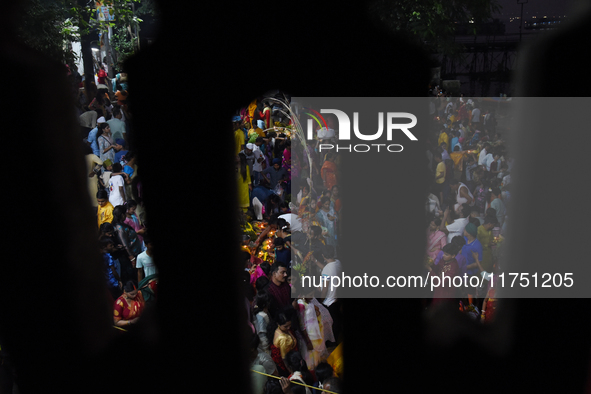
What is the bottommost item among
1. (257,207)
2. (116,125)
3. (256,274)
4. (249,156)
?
(256,274)

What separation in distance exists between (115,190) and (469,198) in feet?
13.1

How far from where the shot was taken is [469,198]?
186 inches

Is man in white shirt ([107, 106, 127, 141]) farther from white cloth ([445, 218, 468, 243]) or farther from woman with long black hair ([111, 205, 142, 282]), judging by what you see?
white cloth ([445, 218, 468, 243])

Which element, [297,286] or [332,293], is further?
[297,286]

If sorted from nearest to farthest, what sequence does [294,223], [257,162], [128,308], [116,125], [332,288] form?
[332,288], [128,308], [294,223], [116,125], [257,162]

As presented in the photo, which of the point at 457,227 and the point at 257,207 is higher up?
the point at 457,227

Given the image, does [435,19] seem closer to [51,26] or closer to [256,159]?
[51,26]

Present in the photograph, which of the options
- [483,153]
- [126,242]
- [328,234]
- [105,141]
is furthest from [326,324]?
[105,141]

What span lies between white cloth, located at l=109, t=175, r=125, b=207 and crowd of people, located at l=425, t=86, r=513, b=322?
11.4ft

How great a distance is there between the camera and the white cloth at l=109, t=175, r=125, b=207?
5184 millimetres

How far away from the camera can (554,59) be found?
1.61m

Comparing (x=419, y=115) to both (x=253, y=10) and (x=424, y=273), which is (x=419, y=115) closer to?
(x=424, y=273)

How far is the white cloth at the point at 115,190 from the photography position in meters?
5.18

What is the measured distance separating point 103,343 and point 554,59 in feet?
7.59
